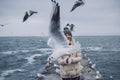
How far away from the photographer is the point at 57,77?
1814 cm

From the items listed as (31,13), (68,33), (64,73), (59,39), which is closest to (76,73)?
(64,73)

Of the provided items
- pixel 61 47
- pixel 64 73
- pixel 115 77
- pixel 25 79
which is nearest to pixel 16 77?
pixel 25 79

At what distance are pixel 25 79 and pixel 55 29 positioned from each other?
25758 millimetres

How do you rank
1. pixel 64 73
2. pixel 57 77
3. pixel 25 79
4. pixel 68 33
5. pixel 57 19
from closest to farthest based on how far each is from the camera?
pixel 57 19
pixel 68 33
pixel 64 73
pixel 57 77
pixel 25 79

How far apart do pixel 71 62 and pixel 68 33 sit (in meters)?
1.29

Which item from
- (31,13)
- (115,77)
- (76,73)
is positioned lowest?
(115,77)

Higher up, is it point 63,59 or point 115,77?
point 63,59

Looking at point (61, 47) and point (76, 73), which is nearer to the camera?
point (61, 47)

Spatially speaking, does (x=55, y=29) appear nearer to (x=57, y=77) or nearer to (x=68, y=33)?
(x=68, y=33)

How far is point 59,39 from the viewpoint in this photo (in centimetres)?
687

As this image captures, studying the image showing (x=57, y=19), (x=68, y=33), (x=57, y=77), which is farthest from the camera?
(x=57, y=77)

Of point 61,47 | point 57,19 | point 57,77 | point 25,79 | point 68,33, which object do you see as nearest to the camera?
point 57,19

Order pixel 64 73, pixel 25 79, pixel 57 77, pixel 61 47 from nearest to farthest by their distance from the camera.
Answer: pixel 61 47 → pixel 64 73 → pixel 57 77 → pixel 25 79

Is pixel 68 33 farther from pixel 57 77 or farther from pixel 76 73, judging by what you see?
pixel 57 77
